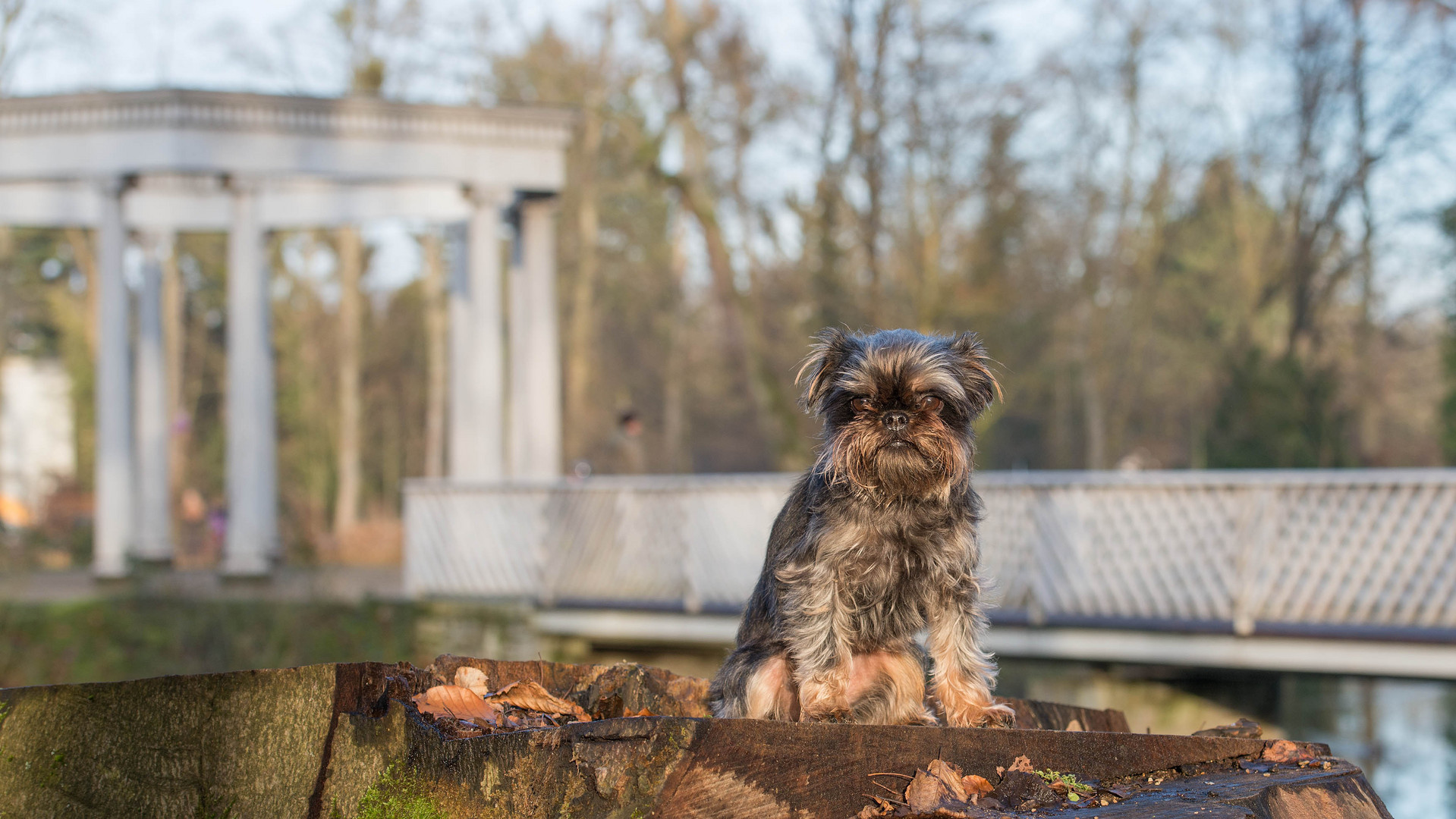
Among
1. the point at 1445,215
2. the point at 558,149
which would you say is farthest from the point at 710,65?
the point at 1445,215

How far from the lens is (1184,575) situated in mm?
10969

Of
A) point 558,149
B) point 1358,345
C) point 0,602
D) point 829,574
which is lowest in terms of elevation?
point 0,602

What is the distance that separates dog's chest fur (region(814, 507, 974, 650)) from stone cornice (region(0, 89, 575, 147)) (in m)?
12.3

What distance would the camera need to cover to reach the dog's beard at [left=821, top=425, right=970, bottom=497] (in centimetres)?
324

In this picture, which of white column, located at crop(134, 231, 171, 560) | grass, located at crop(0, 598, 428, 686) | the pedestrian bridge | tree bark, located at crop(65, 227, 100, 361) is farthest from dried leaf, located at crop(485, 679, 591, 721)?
tree bark, located at crop(65, 227, 100, 361)

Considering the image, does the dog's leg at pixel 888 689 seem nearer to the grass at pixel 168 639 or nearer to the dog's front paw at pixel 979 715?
the dog's front paw at pixel 979 715

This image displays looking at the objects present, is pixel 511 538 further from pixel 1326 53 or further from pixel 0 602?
pixel 1326 53

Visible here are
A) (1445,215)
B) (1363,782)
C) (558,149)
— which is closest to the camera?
(1363,782)

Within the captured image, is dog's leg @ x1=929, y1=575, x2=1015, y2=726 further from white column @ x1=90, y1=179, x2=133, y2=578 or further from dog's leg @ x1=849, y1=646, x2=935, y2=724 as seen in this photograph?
white column @ x1=90, y1=179, x2=133, y2=578

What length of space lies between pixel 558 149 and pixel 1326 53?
14.5 metres

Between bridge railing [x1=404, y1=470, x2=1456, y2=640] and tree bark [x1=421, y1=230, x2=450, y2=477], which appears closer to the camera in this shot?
bridge railing [x1=404, y1=470, x2=1456, y2=640]

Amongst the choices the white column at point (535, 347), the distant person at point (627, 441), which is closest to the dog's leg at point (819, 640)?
the distant person at point (627, 441)

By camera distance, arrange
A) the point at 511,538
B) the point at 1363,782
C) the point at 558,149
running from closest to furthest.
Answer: the point at 1363,782 < the point at 511,538 < the point at 558,149

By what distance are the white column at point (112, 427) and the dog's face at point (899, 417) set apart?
12782mm
